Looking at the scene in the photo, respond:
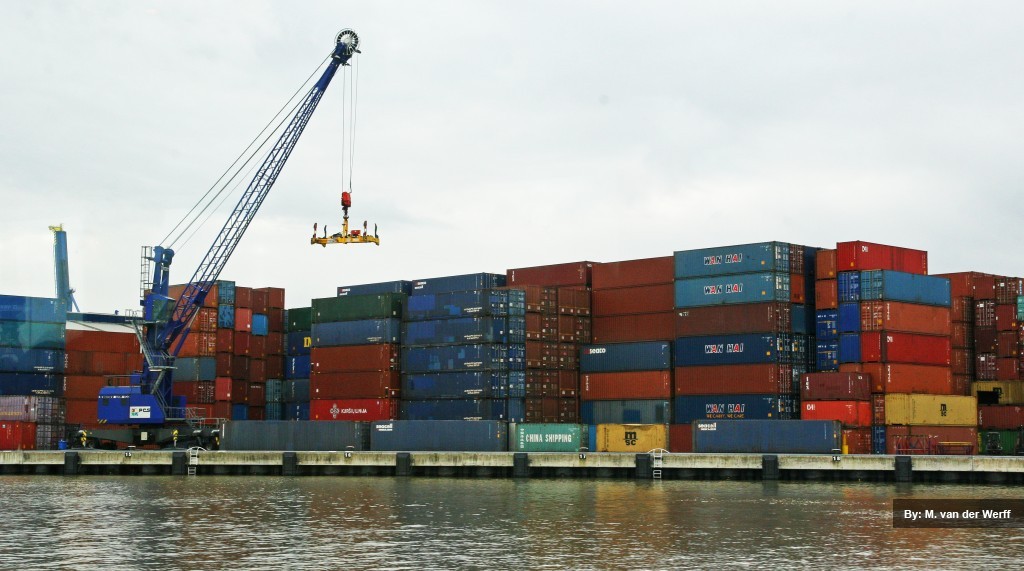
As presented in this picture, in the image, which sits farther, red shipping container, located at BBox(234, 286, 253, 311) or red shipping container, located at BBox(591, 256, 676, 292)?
red shipping container, located at BBox(234, 286, 253, 311)

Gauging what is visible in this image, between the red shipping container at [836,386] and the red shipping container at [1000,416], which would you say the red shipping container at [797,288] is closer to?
the red shipping container at [836,386]

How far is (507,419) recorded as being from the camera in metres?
81.2

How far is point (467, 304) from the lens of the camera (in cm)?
8350

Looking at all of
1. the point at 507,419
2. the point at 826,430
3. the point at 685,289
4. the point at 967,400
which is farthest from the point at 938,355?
the point at 507,419

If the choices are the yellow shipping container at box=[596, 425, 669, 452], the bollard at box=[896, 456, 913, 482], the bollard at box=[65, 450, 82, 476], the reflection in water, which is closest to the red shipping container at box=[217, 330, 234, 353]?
the bollard at box=[65, 450, 82, 476]

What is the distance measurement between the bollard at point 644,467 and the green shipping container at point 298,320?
Answer: 39187mm

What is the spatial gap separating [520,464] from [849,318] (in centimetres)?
2129

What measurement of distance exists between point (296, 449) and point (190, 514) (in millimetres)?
30643

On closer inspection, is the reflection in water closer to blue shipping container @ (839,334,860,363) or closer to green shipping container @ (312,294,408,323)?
blue shipping container @ (839,334,860,363)

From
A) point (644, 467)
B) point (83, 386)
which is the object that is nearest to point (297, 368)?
point (83, 386)

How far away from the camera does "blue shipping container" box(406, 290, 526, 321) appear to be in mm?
82062

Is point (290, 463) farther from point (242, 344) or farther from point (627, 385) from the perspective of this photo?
point (242, 344)

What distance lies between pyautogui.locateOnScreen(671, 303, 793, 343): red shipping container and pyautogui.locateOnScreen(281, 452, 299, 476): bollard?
25.3m

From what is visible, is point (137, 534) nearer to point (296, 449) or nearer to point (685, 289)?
point (296, 449)
